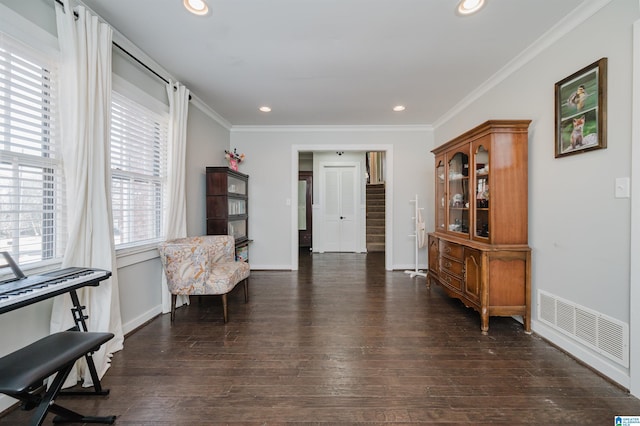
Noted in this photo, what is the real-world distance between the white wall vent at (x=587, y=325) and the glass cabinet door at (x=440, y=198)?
130 centimetres

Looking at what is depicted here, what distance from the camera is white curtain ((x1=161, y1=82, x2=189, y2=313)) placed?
2877 millimetres

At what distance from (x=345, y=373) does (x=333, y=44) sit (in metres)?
2.65

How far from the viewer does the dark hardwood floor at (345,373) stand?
1.49 meters

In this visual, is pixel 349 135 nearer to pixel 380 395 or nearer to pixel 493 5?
pixel 493 5

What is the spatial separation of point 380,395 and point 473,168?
7.47 ft

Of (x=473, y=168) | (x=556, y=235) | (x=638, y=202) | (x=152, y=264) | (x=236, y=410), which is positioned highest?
(x=473, y=168)

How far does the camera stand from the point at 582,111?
1949 mm

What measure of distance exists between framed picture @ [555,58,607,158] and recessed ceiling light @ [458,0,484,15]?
0.90 m

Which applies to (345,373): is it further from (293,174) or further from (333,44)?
(293,174)

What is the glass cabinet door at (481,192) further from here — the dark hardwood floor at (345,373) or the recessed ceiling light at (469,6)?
the recessed ceiling light at (469,6)

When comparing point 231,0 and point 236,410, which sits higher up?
point 231,0

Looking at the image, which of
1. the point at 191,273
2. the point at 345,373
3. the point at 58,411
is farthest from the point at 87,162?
the point at 345,373

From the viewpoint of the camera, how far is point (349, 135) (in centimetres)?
471

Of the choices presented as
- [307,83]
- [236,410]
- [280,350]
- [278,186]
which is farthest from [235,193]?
[236,410]
